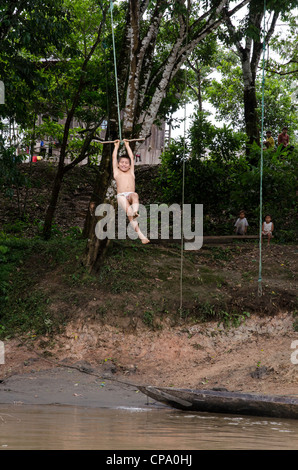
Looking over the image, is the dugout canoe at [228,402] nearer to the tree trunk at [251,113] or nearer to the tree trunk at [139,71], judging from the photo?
the tree trunk at [139,71]

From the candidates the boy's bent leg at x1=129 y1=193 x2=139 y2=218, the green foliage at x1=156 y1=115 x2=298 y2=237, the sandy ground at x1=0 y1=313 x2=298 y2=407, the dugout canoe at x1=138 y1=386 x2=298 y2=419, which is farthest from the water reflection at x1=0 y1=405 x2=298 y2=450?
the green foliage at x1=156 y1=115 x2=298 y2=237

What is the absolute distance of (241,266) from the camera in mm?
12773

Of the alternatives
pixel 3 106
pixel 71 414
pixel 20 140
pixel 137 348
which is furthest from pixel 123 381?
pixel 20 140

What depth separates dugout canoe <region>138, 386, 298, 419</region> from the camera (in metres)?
7.37

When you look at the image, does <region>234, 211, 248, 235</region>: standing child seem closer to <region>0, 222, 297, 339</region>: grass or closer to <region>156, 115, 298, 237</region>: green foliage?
<region>156, 115, 298, 237</region>: green foliage

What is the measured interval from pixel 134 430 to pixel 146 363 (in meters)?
3.98

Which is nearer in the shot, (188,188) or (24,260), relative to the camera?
(24,260)

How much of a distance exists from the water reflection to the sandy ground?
0.94 m

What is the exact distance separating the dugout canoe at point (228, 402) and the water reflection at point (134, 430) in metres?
0.11

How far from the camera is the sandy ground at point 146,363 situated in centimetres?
918

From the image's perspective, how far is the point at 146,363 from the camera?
34.4ft

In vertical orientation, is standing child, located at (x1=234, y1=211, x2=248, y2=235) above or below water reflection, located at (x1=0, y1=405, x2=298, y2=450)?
above

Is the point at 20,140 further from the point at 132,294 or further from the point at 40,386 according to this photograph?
the point at 40,386

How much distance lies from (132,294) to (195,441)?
584 centimetres
